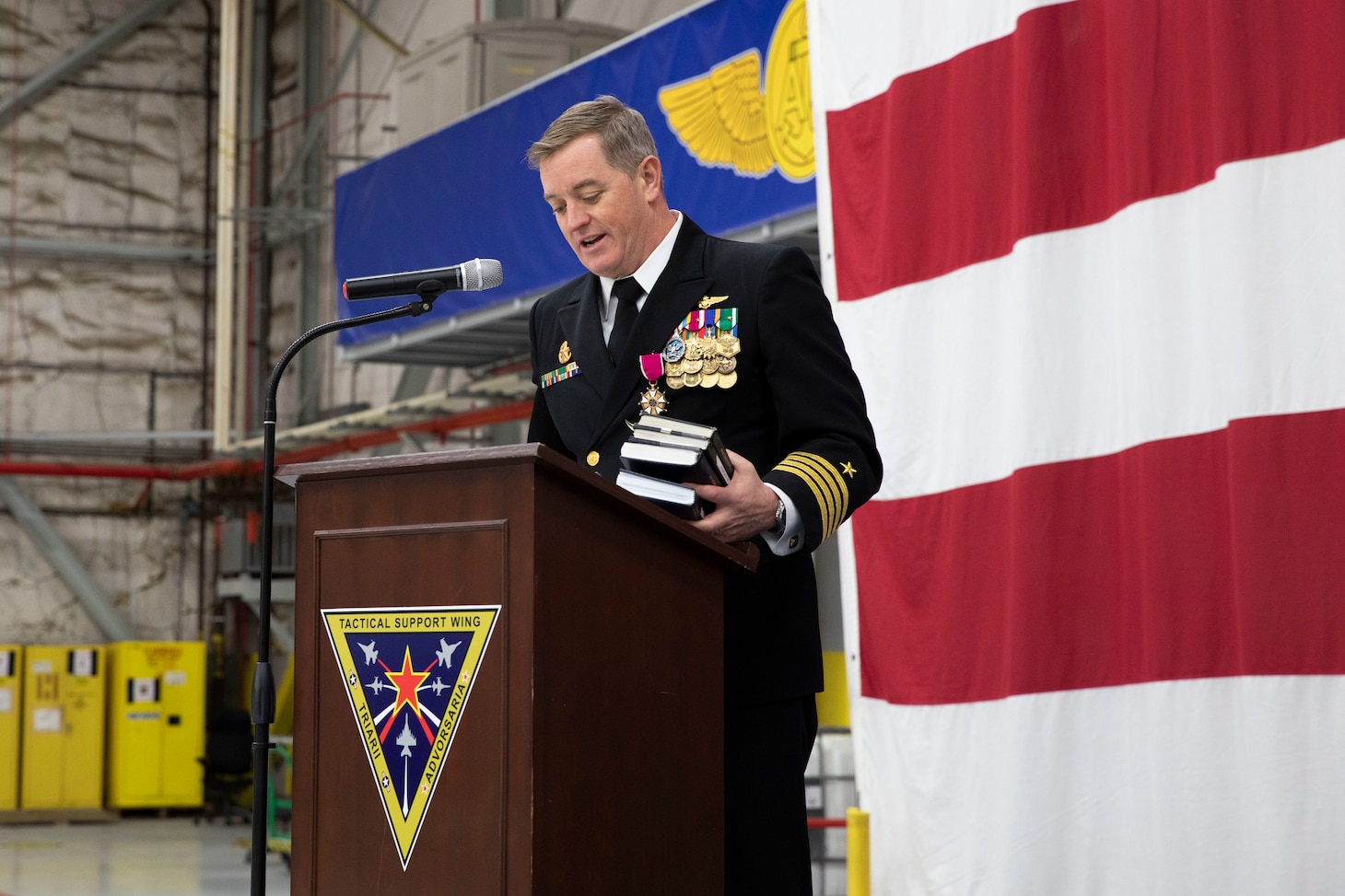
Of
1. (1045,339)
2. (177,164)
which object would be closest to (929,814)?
(1045,339)

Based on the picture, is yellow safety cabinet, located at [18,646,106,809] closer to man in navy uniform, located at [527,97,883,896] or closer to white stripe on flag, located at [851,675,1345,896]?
white stripe on flag, located at [851,675,1345,896]

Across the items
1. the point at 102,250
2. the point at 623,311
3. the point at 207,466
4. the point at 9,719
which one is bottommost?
the point at 9,719

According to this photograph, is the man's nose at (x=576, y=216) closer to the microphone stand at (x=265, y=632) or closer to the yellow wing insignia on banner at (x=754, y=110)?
the microphone stand at (x=265, y=632)

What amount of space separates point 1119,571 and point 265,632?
5.23ft

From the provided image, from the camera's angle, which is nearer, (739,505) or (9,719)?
(739,505)

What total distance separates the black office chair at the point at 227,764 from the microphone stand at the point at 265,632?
9.68 meters

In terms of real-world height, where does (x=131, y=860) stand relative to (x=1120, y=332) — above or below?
below

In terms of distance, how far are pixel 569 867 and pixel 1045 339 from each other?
6.42ft

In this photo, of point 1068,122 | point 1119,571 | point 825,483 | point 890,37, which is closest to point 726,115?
point 890,37

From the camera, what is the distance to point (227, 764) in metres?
12.2

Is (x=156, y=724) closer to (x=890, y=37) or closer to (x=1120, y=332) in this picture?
(x=890, y=37)

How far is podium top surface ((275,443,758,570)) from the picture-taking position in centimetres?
140

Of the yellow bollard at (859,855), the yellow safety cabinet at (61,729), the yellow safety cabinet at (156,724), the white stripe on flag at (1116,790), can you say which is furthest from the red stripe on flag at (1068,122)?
the yellow safety cabinet at (61,729)

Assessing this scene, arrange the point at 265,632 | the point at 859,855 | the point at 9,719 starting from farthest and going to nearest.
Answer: the point at 9,719 → the point at 859,855 → the point at 265,632
